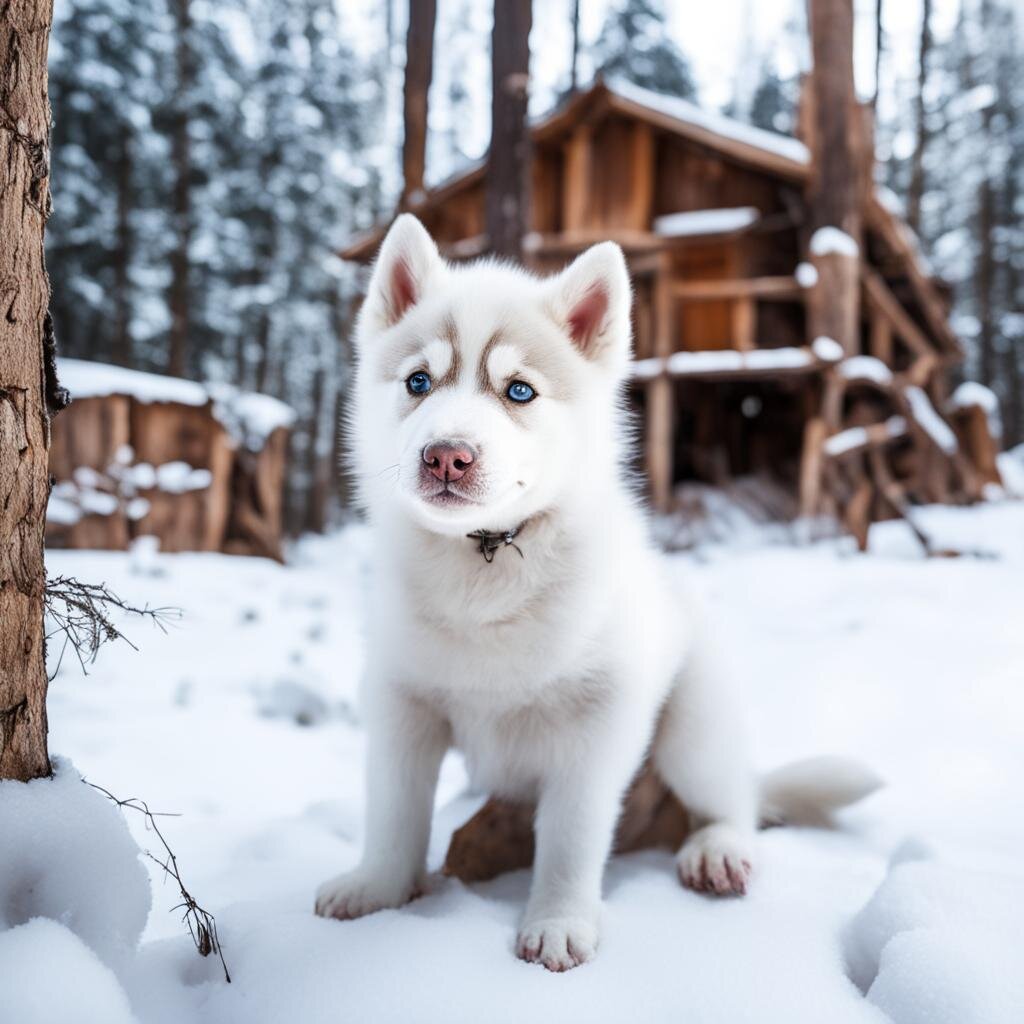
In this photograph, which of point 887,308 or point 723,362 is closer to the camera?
point 723,362

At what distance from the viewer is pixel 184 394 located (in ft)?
21.7

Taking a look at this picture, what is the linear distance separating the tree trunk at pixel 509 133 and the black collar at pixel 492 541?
434 cm

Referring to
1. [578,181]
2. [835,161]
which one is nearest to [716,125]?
[835,161]

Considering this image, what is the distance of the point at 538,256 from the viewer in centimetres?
1110

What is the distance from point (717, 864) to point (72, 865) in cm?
135

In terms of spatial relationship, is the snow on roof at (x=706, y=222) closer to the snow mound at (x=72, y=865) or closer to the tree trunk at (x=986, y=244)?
the snow mound at (x=72, y=865)

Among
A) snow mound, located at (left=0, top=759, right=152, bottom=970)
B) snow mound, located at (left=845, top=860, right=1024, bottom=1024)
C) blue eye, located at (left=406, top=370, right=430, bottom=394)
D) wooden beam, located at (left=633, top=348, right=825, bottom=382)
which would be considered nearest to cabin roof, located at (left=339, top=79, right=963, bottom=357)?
wooden beam, located at (left=633, top=348, right=825, bottom=382)

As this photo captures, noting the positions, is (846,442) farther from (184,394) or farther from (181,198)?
(181,198)

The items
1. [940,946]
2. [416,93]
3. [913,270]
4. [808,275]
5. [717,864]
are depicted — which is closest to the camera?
[940,946]

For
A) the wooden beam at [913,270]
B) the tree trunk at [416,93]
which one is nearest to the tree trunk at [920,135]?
the wooden beam at [913,270]

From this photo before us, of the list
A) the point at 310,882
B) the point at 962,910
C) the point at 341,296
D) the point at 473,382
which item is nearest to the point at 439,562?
the point at 473,382

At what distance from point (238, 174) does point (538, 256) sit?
9.26 meters

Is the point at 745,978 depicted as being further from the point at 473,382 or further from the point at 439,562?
the point at 473,382

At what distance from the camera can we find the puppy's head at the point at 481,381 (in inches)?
58.6
